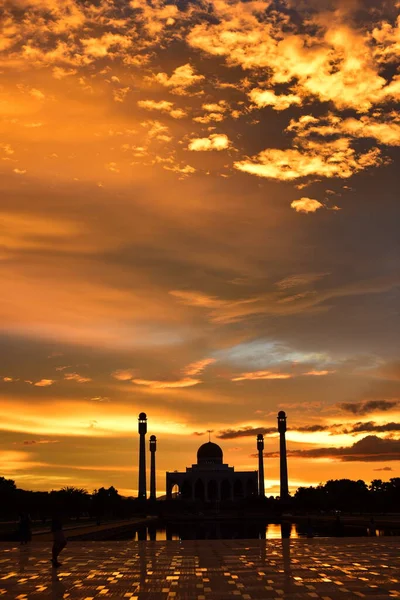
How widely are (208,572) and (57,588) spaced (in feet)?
19.5

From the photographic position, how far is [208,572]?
84.0ft

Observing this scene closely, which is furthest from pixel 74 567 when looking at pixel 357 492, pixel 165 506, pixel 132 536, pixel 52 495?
pixel 357 492

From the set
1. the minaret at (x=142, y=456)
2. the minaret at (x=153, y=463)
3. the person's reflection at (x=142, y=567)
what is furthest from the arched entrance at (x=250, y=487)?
the person's reflection at (x=142, y=567)

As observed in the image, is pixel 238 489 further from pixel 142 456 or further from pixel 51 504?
pixel 51 504

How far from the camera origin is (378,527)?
61125 millimetres

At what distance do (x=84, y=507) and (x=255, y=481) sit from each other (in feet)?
205

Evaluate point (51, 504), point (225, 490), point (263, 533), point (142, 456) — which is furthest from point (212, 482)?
point (263, 533)

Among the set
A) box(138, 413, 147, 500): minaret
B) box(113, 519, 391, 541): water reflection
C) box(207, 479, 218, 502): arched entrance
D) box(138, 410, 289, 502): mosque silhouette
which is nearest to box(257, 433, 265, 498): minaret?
box(138, 410, 289, 502): mosque silhouette

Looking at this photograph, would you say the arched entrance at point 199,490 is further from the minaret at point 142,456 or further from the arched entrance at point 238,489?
the minaret at point 142,456

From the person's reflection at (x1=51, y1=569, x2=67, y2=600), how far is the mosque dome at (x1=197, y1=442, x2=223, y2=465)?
5633 inches

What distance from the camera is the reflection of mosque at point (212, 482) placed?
160875 millimetres

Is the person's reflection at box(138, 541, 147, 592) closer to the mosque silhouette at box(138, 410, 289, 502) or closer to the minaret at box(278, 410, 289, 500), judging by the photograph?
the minaret at box(278, 410, 289, 500)

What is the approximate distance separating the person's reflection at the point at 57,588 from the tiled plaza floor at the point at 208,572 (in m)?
0.03

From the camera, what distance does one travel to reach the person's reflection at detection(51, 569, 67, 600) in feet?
65.9
